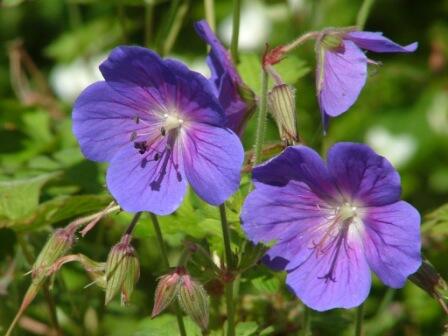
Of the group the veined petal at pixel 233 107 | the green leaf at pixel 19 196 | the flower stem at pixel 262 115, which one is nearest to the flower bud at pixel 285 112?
the flower stem at pixel 262 115

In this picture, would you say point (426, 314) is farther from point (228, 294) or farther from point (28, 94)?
point (28, 94)

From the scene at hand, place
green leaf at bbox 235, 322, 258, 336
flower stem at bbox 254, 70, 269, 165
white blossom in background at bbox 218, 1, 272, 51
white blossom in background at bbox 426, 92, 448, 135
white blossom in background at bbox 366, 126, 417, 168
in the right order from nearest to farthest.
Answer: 1. flower stem at bbox 254, 70, 269, 165
2. green leaf at bbox 235, 322, 258, 336
3. white blossom in background at bbox 366, 126, 417, 168
4. white blossom in background at bbox 426, 92, 448, 135
5. white blossom in background at bbox 218, 1, 272, 51

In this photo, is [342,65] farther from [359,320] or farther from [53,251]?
[53,251]

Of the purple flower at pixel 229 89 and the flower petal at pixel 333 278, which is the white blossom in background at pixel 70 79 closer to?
the purple flower at pixel 229 89

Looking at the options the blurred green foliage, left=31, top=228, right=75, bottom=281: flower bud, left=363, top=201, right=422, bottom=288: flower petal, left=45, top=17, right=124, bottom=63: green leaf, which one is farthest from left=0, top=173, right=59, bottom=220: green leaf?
left=45, top=17, right=124, bottom=63: green leaf

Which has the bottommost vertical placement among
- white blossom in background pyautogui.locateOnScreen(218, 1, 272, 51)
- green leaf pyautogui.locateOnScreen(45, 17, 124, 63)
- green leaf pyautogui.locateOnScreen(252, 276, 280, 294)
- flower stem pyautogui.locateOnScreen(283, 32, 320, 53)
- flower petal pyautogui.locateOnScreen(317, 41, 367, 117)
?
white blossom in background pyautogui.locateOnScreen(218, 1, 272, 51)

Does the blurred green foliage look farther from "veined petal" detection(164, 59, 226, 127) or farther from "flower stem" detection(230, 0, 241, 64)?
"veined petal" detection(164, 59, 226, 127)
